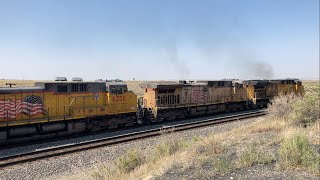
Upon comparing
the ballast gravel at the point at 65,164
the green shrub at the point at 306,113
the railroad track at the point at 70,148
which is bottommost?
the ballast gravel at the point at 65,164

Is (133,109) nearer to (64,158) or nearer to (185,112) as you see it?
(185,112)

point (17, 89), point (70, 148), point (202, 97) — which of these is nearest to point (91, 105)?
point (17, 89)

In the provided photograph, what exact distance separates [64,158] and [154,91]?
11543 mm

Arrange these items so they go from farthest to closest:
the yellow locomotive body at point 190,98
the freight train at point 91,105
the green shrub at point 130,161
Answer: the yellow locomotive body at point 190,98 → the freight train at point 91,105 → the green shrub at point 130,161

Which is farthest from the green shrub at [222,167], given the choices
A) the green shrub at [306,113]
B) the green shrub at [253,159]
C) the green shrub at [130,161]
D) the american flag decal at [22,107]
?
the american flag decal at [22,107]

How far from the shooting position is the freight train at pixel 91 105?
17.4 meters

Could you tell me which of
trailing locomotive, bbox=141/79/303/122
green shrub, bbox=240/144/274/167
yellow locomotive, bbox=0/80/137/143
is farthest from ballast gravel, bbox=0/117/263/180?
trailing locomotive, bbox=141/79/303/122

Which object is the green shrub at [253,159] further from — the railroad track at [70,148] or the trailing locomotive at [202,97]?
the trailing locomotive at [202,97]

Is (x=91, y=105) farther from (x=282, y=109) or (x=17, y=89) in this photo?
(x=282, y=109)

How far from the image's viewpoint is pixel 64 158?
14203 mm

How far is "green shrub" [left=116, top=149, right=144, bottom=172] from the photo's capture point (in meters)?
11.0

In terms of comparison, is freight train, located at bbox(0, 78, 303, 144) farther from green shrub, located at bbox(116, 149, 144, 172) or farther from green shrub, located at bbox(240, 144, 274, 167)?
green shrub, located at bbox(240, 144, 274, 167)

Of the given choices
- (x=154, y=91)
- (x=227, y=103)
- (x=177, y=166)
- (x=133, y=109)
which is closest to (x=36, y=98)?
(x=133, y=109)

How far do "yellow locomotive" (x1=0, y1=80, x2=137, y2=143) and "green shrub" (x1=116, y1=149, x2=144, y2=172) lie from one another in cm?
816
